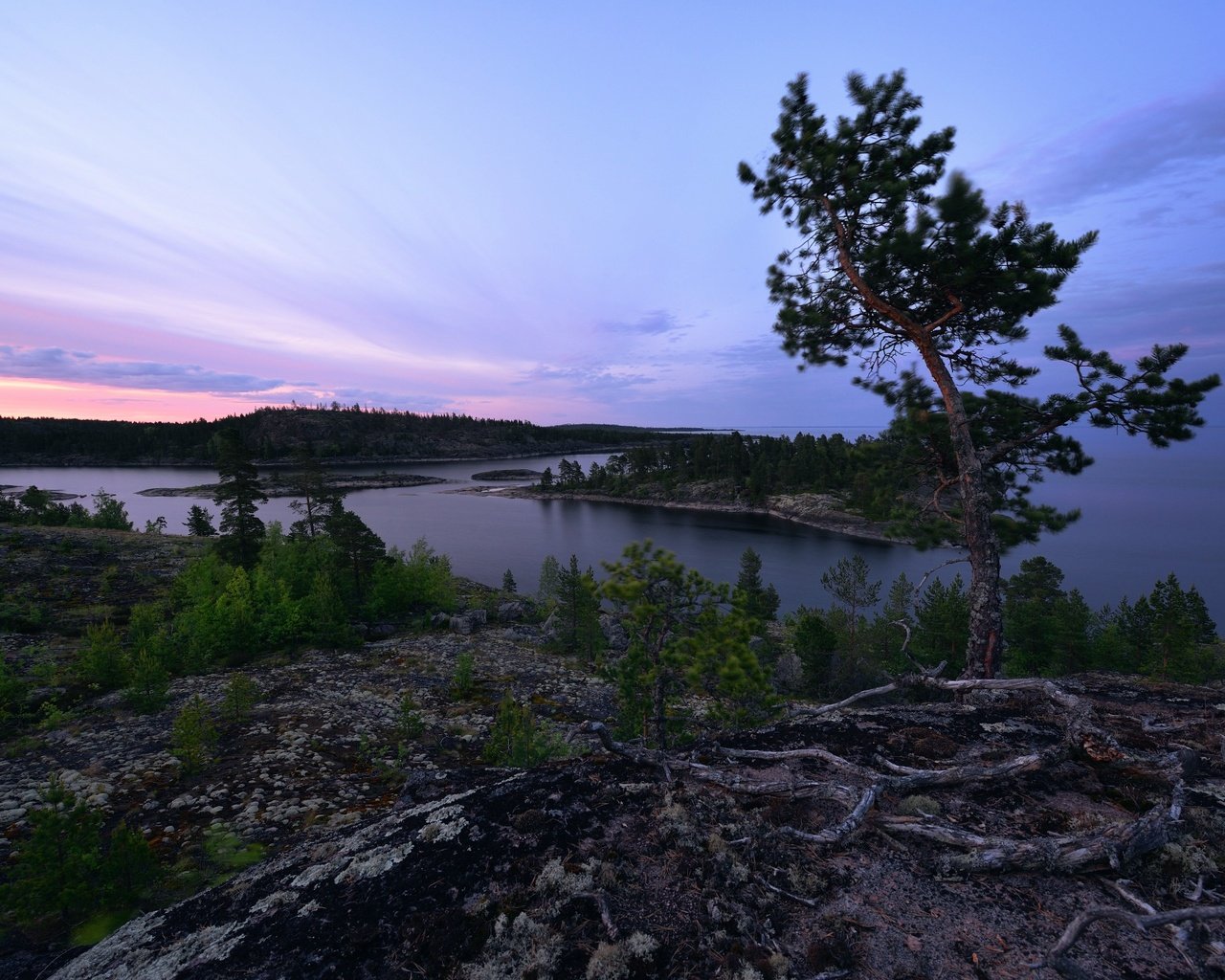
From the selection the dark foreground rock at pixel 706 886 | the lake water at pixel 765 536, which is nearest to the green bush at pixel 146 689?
the dark foreground rock at pixel 706 886

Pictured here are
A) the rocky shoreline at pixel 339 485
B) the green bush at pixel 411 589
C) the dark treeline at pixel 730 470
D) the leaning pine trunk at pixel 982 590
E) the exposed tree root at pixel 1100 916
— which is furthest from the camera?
the rocky shoreline at pixel 339 485

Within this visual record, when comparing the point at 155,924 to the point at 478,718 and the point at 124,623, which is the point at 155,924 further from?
the point at 124,623

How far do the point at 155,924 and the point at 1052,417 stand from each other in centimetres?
1264

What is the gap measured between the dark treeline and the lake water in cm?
856

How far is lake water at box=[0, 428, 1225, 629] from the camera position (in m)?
57.7

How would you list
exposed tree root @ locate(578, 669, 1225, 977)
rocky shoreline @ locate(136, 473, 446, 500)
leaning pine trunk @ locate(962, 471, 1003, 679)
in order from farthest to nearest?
rocky shoreline @ locate(136, 473, 446, 500) < leaning pine trunk @ locate(962, 471, 1003, 679) < exposed tree root @ locate(578, 669, 1225, 977)

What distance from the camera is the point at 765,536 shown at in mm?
81375

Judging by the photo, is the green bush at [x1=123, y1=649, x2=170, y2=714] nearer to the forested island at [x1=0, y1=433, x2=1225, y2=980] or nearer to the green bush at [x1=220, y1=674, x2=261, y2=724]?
the forested island at [x1=0, y1=433, x2=1225, y2=980]

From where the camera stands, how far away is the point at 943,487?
932cm

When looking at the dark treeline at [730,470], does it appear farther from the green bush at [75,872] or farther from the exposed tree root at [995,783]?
the green bush at [75,872]

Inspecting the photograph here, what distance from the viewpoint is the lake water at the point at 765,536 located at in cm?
5769

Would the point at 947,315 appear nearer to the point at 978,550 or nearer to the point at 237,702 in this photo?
the point at 978,550

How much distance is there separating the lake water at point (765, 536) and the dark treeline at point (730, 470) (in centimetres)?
856

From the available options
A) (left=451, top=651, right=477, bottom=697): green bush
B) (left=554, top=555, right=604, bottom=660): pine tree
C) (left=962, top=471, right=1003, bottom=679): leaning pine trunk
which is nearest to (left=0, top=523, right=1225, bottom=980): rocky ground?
(left=962, top=471, right=1003, bottom=679): leaning pine trunk
